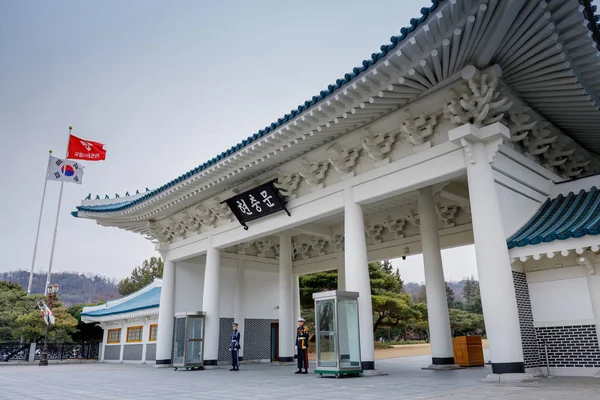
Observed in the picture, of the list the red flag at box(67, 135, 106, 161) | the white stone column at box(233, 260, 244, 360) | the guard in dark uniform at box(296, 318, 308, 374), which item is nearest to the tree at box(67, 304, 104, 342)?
the red flag at box(67, 135, 106, 161)

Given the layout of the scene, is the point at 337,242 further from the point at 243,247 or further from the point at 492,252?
the point at 492,252

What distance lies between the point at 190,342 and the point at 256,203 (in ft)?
15.4

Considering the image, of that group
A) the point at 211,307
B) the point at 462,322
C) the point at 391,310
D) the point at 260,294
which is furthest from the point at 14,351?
the point at 462,322

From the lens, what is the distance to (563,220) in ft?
24.0

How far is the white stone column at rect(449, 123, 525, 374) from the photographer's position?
21.2ft

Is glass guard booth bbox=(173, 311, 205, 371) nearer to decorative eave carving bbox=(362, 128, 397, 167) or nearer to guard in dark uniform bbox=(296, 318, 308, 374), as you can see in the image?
guard in dark uniform bbox=(296, 318, 308, 374)

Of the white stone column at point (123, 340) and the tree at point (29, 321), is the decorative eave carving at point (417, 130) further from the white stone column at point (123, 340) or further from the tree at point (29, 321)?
the tree at point (29, 321)

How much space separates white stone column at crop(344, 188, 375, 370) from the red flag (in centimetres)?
2099

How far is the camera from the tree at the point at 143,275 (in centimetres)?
4426

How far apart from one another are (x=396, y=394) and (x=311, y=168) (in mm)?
5795

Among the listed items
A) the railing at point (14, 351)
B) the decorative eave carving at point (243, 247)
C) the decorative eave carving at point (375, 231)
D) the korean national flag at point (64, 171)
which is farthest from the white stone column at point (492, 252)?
the korean national flag at point (64, 171)

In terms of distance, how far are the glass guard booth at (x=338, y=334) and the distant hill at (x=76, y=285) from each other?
102247mm

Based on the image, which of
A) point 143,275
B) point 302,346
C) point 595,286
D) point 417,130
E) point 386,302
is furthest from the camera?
point 143,275

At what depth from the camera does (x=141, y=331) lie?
1858 centimetres
